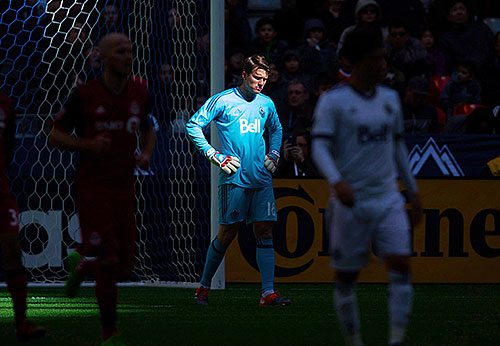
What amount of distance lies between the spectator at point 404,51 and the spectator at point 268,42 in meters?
1.37

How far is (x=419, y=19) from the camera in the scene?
54.1 ft

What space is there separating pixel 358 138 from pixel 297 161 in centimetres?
707

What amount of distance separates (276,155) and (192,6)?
2.99m

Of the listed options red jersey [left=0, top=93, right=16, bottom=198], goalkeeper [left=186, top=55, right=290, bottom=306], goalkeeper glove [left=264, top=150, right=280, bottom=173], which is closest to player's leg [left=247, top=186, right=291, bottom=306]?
goalkeeper [left=186, top=55, right=290, bottom=306]

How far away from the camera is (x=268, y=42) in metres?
15.6

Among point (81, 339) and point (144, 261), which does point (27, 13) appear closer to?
point (144, 261)

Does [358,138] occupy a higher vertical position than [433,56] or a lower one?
lower

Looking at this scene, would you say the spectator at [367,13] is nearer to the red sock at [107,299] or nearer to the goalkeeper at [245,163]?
the goalkeeper at [245,163]

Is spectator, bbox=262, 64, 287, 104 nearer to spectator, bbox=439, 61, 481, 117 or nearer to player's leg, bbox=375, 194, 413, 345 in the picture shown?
spectator, bbox=439, 61, 481, 117

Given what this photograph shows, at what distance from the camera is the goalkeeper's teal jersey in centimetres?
1004

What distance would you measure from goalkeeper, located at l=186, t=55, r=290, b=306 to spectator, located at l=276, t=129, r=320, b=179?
2882 mm

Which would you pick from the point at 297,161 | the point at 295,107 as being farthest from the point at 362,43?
the point at 295,107

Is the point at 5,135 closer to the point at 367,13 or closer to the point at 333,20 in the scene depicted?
the point at 367,13

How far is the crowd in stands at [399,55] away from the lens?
46.8 ft
